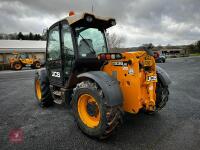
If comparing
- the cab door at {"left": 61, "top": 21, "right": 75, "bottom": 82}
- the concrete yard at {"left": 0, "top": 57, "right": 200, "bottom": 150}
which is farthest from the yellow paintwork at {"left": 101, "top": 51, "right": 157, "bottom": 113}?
the cab door at {"left": 61, "top": 21, "right": 75, "bottom": 82}

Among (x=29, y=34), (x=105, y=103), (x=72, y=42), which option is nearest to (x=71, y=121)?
(x=105, y=103)

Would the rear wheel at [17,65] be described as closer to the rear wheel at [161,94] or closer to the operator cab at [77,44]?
the operator cab at [77,44]

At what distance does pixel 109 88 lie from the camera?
3.02m

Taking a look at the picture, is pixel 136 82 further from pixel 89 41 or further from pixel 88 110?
pixel 89 41

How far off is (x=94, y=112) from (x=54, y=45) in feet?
7.06

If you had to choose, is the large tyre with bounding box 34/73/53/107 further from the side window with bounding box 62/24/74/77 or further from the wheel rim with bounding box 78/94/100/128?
the wheel rim with bounding box 78/94/100/128

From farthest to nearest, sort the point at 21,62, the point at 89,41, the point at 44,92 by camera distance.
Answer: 1. the point at 21,62
2. the point at 44,92
3. the point at 89,41

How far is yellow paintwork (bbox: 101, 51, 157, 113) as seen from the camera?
3.13 meters

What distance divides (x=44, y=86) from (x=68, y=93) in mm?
1302

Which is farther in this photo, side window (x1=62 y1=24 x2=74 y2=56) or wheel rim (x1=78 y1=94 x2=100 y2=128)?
side window (x1=62 y1=24 x2=74 y2=56)

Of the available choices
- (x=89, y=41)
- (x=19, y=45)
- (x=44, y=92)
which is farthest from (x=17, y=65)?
(x=89, y=41)

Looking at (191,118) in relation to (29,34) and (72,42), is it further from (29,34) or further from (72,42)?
(29,34)

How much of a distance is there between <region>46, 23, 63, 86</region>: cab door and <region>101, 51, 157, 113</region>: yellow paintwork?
1.57 m

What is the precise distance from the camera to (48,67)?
5.10m
